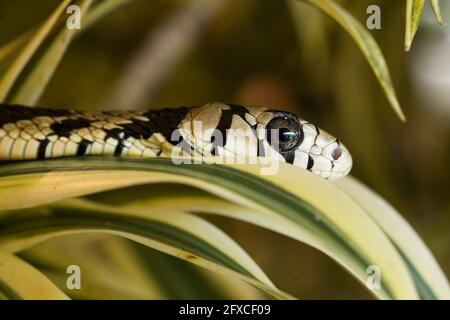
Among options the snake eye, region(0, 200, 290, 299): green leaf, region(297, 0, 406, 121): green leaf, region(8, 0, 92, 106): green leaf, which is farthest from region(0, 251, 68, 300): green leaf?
region(297, 0, 406, 121): green leaf

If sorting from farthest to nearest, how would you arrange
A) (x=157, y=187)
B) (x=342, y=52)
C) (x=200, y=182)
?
(x=342, y=52) < (x=157, y=187) < (x=200, y=182)

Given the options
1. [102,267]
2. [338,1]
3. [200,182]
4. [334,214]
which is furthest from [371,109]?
[102,267]

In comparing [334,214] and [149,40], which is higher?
[149,40]

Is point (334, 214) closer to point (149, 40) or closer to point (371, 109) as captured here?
point (371, 109)

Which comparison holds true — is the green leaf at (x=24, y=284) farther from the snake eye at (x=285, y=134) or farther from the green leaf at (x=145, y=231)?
the snake eye at (x=285, y=134)

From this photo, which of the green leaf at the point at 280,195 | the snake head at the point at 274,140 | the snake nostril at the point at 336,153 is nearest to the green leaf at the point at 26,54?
the green leaf at the point at 280,195

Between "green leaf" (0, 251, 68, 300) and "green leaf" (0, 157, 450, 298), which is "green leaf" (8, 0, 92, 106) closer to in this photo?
"green leaf" (0, 157, 450, 298)
